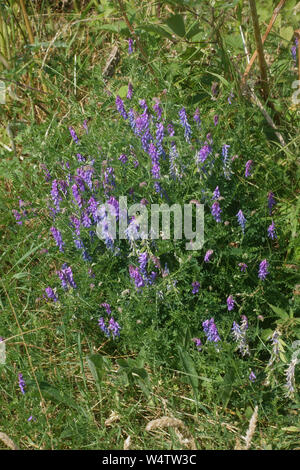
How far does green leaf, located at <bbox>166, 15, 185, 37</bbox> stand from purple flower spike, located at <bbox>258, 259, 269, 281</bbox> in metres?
1.47

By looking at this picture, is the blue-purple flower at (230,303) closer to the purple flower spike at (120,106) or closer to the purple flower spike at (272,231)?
the purple flower spike at (272,231)

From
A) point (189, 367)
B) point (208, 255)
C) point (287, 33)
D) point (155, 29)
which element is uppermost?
point (287, 33)

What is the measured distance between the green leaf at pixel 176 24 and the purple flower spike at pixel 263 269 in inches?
57.8

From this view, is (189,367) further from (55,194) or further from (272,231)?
(55,194)

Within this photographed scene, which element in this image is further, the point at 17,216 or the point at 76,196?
the point at 17,216

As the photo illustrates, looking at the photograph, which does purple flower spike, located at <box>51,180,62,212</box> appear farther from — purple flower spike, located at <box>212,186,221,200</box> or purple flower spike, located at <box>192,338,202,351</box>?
purple flower spike, located at <box>192,338,202,351</box>

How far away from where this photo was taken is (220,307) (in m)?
2.67

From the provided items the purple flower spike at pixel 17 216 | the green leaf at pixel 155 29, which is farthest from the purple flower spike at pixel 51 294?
the green leaf at pixel 155 29

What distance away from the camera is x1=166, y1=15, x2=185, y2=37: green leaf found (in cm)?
332

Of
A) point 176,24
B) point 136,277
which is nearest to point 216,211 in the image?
point 136,277

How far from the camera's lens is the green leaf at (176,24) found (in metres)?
3.32

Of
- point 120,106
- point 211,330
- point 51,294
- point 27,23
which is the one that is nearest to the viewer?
point 211,330

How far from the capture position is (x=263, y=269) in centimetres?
263

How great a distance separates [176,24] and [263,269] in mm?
1521
